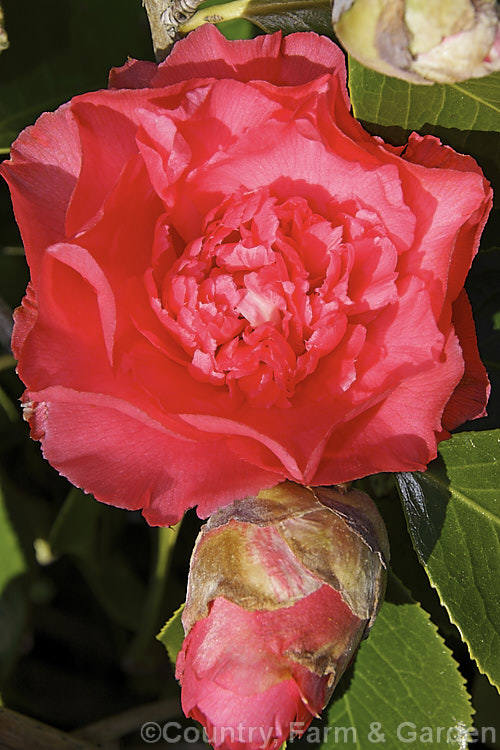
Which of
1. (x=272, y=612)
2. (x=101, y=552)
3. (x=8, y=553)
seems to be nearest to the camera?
(x=272, y=612)

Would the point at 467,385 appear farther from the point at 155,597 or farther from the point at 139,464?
the point at 155,597

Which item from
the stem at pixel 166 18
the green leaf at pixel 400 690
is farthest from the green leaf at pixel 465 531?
the stem at pixel 166 18

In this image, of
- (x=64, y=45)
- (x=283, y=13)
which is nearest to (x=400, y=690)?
(x=283, y=13)

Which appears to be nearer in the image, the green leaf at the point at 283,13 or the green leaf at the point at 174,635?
the green leaf at the point at 283,13

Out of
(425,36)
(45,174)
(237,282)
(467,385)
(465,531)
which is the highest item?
(425,36)

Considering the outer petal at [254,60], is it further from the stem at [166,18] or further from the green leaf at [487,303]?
the green leaf at [487,303]
